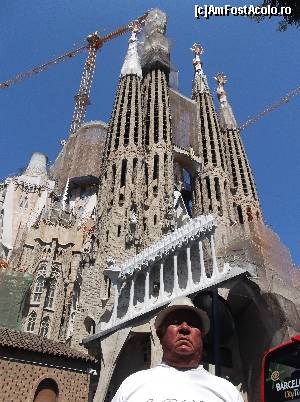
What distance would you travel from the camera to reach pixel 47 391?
1898 centimetres

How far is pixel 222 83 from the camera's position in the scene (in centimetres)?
5938

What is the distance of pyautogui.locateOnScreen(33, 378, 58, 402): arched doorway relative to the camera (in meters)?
18.8

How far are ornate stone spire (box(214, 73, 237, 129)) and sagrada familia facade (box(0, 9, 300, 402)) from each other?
0.58 feet

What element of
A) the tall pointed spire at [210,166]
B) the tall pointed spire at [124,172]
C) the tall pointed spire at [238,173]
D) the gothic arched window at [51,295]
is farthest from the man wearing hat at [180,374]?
the tall pointed spire at [238,173]

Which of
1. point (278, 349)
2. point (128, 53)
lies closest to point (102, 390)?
point (278, 349)

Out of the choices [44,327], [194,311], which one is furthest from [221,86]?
[194,311]

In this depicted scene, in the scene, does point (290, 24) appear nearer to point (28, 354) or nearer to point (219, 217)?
point (28, 354)

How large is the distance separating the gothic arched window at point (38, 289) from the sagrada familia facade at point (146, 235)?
9 centimetres

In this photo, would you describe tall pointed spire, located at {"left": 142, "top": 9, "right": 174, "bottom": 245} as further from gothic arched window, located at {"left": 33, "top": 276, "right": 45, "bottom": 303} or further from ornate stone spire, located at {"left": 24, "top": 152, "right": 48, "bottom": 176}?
ornate stone spire, located at {"left": 24, "top": 152, "right": 48, "bottom": 176}

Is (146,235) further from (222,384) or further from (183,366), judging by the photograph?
(222,384)

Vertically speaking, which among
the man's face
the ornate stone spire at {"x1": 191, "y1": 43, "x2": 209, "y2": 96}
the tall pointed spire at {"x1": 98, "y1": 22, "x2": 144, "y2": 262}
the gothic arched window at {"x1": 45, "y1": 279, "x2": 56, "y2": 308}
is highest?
the ornate stone spire at {"x1": 191, "y1": 43, "x2": 209, "y2": 96}

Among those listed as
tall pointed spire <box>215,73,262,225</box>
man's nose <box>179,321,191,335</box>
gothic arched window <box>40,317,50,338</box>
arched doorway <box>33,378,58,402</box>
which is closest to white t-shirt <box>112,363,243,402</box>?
man's nose <box>179,321,191,335</box>

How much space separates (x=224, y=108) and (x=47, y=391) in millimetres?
44031

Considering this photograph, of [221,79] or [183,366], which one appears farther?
[221,79]
